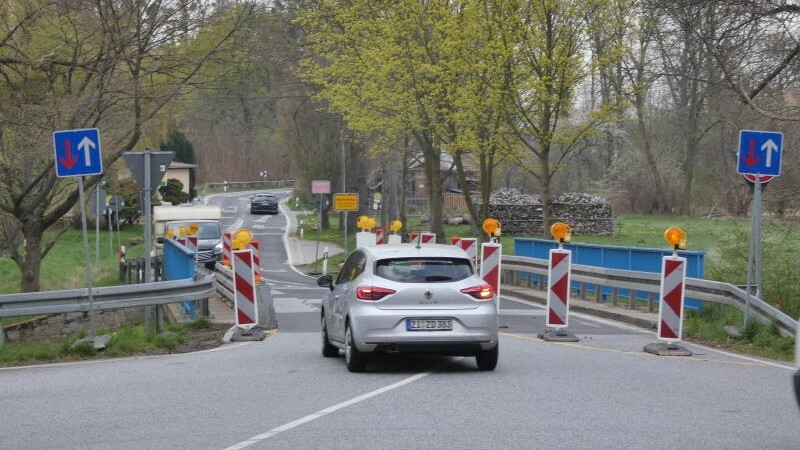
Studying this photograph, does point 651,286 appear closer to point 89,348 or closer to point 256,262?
point 256,262

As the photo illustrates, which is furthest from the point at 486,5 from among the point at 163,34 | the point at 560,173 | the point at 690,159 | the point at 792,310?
the point at 560,173

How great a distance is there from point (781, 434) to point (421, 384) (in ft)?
12.6

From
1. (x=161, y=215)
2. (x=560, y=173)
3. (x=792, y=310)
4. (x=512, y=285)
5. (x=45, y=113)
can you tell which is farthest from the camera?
(x=560, y=173)

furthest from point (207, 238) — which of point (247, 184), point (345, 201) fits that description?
point (247, 184)

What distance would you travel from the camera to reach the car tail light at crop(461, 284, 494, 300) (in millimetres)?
11721

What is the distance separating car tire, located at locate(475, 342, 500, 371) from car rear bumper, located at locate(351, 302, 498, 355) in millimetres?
167

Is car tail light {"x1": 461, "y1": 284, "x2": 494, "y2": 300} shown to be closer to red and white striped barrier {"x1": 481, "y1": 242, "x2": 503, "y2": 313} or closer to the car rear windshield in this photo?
the car rear windshield

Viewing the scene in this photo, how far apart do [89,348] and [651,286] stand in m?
10.2

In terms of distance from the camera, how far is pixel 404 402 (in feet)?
31.3

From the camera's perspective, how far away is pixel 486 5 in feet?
108

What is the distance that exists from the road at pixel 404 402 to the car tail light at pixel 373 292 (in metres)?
0.84

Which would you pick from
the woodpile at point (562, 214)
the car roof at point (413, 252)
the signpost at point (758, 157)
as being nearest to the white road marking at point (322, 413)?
the car roof at point (413, 252)

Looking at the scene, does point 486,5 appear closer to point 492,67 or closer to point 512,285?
point 492,67

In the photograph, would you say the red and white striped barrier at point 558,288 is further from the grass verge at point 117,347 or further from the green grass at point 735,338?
the grass verge at point 117,347
